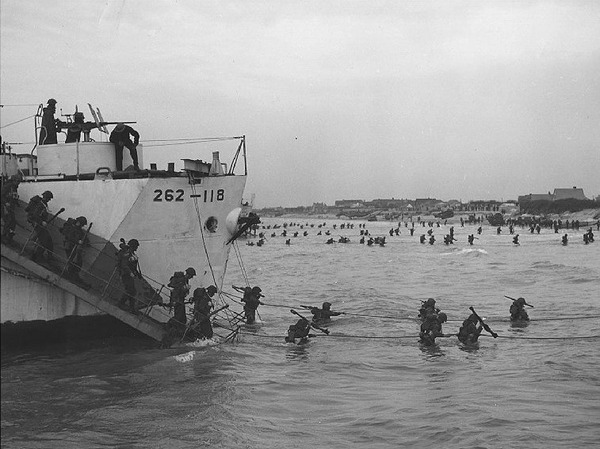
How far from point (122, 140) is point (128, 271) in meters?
4.68

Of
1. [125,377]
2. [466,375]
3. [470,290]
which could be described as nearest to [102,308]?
[125,377]

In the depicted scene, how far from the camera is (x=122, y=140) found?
17484 mm

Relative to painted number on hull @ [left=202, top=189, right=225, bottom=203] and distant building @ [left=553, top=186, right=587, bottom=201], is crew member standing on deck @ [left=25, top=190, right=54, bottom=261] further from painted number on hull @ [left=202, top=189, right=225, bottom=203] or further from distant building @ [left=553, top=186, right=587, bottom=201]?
distant building @ [left=553, top=186, right=587, bottom=201]

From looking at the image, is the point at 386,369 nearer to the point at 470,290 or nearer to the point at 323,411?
the point at 323,411

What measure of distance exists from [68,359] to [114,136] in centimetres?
613

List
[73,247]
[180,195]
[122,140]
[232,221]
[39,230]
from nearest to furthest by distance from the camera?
[39,230] < [73,247] < [180,195] < [122,140] < [232,221]

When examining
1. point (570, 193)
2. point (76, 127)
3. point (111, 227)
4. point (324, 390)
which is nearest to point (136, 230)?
point (111, 227)

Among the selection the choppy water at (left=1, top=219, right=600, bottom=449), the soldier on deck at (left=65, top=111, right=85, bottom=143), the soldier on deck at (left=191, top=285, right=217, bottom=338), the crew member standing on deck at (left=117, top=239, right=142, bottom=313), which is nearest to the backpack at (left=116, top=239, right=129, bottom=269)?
the crew member standing on deck at (left=117, top=239, right=142, bottom=313)

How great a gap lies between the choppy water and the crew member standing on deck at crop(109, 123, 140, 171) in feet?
16.3

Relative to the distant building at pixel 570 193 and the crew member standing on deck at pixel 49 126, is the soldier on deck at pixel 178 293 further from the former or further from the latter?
the distant building at pixel 570 193

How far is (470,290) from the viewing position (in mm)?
31078

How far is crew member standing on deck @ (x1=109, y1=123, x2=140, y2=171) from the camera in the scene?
17359 mm

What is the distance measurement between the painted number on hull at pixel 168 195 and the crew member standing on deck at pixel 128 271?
201cm

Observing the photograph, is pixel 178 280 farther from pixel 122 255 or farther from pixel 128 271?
pixel 122 255
